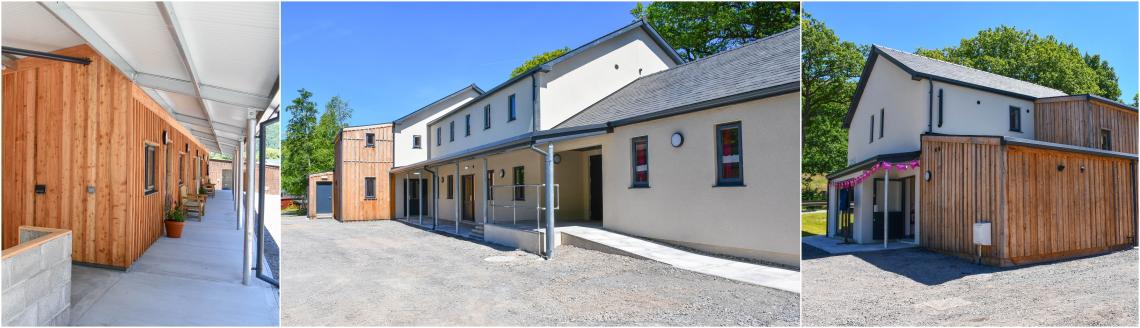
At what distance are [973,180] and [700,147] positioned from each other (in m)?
3.77

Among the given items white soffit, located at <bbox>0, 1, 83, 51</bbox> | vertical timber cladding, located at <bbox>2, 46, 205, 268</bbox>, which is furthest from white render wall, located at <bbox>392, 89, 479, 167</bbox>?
white soffit, located at <bbox>0, 1, 83, 51</bbox>

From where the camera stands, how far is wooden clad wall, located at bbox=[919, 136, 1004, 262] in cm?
705

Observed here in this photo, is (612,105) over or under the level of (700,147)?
over

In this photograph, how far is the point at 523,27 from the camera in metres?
5.10

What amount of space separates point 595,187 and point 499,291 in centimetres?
641

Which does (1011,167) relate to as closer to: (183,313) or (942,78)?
(942,78)

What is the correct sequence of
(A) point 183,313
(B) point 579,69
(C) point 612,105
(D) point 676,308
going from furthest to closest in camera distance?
(B) point 579,69 → (C) point 612,105 → (A) point 183,313 → (D) point 676,308

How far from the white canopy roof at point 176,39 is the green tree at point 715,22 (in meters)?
14.5

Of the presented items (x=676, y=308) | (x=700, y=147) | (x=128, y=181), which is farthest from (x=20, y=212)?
(x=700, y=147)

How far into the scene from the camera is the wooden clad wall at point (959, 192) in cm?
705

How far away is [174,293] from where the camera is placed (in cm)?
483

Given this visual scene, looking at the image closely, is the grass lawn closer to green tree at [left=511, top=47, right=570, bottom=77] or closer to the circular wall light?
the circular wall light

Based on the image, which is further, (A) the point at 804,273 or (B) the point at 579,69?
(B) the point at 579,69

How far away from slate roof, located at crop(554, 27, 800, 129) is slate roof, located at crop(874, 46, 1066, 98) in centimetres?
151
